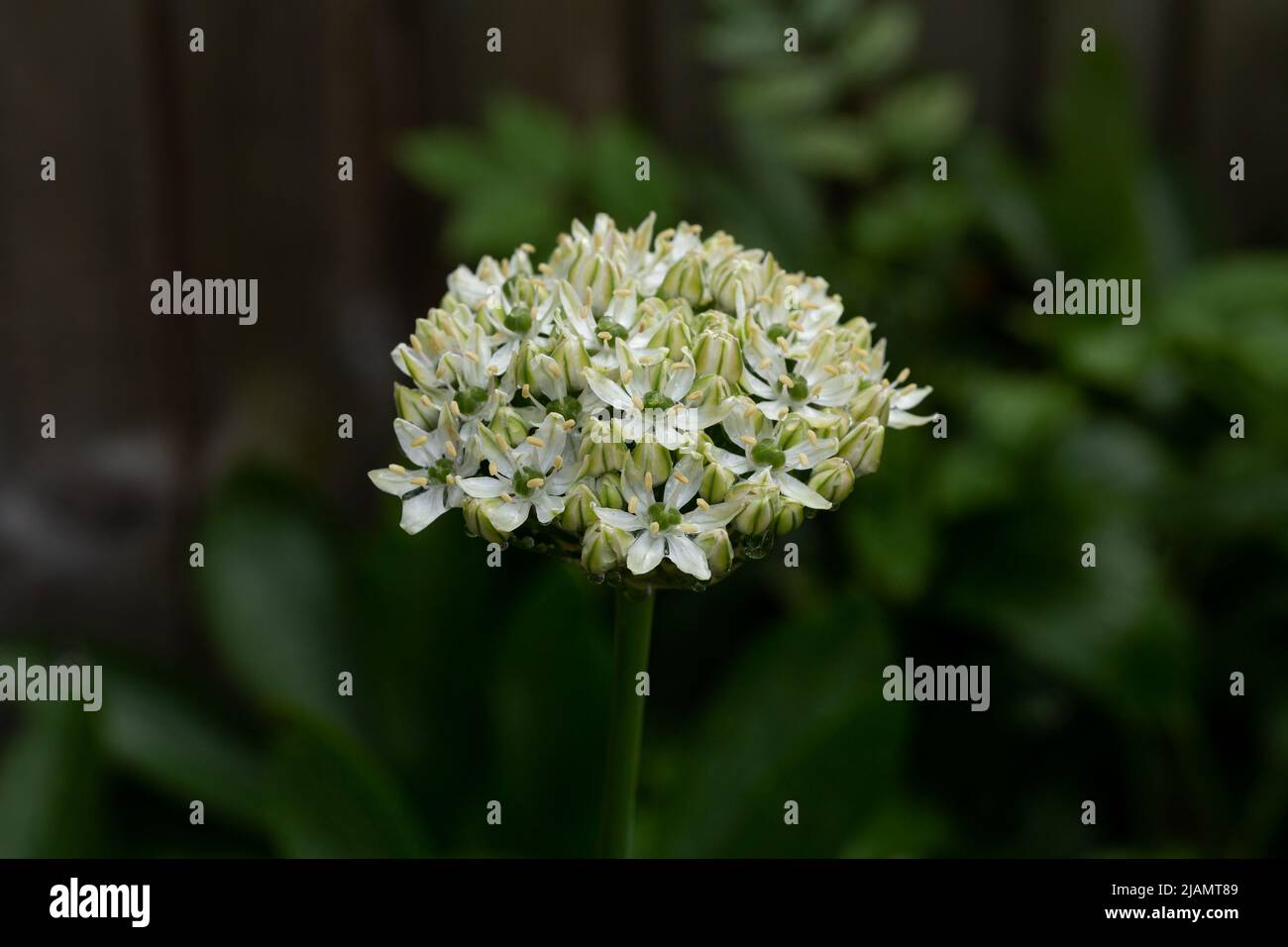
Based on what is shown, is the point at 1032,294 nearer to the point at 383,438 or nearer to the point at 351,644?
the point at 383,438

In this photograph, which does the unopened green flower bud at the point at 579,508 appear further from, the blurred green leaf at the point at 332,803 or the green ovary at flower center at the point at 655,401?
the blurred green leaf at the point at 332,803

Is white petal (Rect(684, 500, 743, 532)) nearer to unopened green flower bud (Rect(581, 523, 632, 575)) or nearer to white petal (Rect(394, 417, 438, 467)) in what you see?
unopened green flower bud (Rect(581, 523, 632, 575))

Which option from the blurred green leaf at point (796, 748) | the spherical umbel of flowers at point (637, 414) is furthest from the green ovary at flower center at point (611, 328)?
the blurred green leaf at point (796, 748)

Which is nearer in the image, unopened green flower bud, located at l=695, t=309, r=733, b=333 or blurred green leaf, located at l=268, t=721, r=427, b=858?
unopened green flower bud, located at l=695, t=309, r=733, b=333

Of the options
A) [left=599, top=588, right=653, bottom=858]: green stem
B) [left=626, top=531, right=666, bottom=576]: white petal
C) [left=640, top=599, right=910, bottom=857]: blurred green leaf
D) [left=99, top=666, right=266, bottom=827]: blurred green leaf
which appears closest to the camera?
[left=626, top=531, right=666, bottom=576]: white petal

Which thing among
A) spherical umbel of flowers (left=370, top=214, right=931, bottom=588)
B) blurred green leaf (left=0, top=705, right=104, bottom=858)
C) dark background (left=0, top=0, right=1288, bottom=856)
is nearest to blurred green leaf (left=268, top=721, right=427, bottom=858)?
dark background (left=0, top=0, right=1288, bottom=856)
